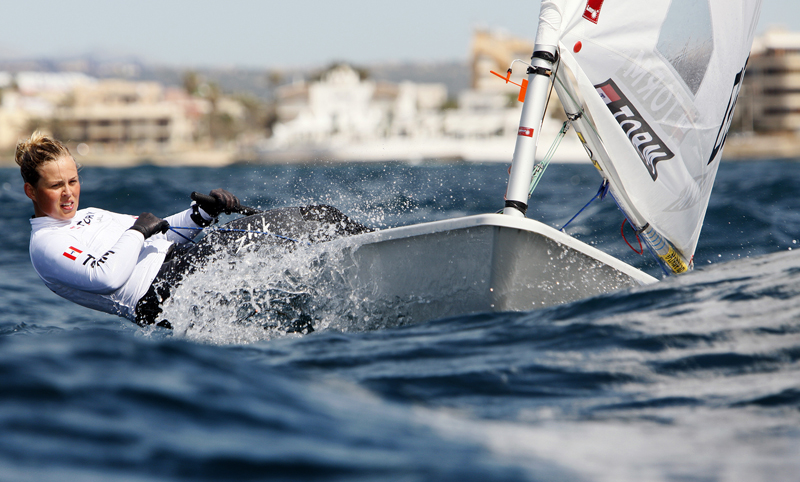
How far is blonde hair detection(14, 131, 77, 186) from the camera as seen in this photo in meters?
3.23

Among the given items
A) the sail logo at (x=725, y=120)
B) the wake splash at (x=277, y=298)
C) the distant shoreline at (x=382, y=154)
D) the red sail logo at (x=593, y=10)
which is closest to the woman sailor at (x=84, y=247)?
the wake splash at (x=277, y=298)

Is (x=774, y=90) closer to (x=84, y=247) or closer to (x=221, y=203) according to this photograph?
(x=221, y=203)

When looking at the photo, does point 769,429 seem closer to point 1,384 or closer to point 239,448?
point 239,448

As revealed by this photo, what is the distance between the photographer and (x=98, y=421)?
1704 millimetres

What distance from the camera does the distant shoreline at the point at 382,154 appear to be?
189ft

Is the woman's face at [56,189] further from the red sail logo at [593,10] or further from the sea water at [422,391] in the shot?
the red sail logo at [593,10]

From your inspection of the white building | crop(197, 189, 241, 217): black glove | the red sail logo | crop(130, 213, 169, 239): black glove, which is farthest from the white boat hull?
the white building

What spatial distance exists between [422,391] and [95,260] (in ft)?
5.83

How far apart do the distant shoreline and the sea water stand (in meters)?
54.1

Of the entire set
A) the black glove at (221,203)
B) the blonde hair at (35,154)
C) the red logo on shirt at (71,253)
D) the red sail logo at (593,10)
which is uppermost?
the red sail logo at (593,10)

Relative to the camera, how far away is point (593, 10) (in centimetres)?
347

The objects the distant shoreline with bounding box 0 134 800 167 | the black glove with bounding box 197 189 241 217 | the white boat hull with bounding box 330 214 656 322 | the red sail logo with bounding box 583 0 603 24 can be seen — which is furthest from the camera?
the distant shoreline with bounding box 0 134 800 167

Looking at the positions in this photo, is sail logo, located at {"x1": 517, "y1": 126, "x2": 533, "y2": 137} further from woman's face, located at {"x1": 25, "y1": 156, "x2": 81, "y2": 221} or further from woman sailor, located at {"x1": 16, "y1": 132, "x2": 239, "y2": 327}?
woman's face, located at {"x1": 25, "y1": 156, "x2": 81, "y2": 221}

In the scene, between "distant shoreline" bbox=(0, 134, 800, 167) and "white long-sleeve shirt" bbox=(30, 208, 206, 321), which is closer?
"white long-sleeve shirt" bbox=(30, 208, 206, 321)
